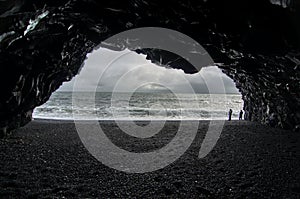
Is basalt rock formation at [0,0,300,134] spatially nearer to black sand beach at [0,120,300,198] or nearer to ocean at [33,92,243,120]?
black sand beach at [0,120,300,198]

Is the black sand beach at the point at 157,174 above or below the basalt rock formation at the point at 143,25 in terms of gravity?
below

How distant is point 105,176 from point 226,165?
3.82 meters

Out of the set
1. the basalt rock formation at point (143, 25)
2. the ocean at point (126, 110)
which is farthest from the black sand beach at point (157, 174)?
the ocean at point (126, 110)

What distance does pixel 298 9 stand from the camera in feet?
18.0

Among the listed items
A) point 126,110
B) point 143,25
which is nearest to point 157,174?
point 143,25

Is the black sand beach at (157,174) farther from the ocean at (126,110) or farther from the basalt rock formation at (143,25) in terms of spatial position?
the ocean at (126,110)

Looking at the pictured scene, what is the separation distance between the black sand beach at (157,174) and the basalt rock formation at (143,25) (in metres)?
2.88

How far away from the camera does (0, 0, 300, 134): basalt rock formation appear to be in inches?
243

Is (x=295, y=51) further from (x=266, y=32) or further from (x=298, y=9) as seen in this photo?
(x=298, y=9)

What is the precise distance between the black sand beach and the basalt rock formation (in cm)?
288

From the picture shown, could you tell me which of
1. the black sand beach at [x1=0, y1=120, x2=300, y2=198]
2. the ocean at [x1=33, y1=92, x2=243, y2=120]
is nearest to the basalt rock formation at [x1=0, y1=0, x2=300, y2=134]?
the black sand beach at [x1=0, y1=120, x2=300, y2=198]

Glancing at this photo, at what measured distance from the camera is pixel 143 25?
10.0 m

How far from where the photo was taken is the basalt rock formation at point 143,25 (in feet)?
20.3

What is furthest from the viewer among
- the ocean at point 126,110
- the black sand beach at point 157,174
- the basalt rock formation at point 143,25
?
the ocean at point 126,110
